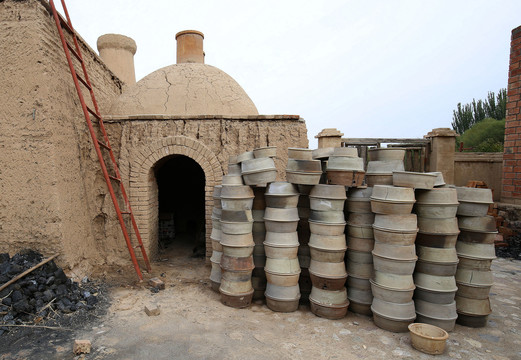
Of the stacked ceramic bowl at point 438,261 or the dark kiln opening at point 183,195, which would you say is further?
the dark kiln opening at point 183,195

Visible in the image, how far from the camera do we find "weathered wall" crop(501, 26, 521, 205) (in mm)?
6801

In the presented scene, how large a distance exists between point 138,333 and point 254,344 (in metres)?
1.41

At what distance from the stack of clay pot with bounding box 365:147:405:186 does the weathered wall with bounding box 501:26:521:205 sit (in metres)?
4.76

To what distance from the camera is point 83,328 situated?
3736 mm

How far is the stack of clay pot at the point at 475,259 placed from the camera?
382cm

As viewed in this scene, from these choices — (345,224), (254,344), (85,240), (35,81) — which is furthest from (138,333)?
(35,81)

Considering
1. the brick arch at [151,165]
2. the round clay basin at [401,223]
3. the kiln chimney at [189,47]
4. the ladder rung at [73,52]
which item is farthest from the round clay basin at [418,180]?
Answer: the kiln chimney at [189,47]

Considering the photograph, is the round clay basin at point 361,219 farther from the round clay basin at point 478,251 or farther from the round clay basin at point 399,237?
the round clay basin at point 478,251

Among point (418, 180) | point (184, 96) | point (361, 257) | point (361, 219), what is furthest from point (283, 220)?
point (184, 96)

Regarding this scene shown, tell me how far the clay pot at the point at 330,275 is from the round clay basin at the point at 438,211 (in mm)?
1243

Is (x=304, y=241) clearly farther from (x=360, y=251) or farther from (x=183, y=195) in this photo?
(x=183, y=195)

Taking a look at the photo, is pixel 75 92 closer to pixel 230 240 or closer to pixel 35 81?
pixel 35 81

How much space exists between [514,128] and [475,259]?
4785 millimetres

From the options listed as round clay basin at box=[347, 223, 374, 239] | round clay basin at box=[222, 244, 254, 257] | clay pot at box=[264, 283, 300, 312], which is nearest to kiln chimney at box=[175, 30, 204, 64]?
round clay basin at box=[222, 244, 254, 257]
